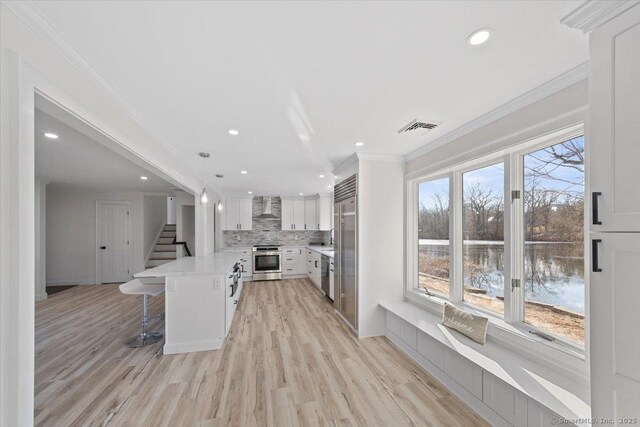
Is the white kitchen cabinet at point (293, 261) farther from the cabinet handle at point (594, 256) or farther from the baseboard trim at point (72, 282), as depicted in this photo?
the cabinet handle at point (594, 256)

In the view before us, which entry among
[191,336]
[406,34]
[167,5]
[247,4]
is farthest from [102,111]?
[191,336]

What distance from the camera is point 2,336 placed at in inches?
40.3

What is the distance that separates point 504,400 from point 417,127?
225cm

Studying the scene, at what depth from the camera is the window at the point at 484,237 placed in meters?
2.41

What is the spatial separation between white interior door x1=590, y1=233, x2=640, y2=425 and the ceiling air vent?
1.54m

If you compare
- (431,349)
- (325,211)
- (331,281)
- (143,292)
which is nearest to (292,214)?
(325,211)

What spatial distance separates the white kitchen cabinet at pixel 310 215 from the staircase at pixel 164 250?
388 centimetres

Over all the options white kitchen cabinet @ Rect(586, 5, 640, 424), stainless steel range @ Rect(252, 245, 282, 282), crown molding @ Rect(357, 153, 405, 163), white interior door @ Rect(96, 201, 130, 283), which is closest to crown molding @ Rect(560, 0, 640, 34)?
white kitchen cabinet @ Rect(586, 5, 640, 424)

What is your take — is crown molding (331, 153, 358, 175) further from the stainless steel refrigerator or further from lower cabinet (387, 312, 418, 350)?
lower cabinet (387, 312, 418, 350)

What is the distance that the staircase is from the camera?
706 centimetres

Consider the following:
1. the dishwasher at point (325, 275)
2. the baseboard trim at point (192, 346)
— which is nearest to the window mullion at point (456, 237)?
the dishwasher at point (325, 275)

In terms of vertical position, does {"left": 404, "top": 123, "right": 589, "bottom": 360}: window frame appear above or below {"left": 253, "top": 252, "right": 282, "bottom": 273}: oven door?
above

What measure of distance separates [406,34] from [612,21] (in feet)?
2.73

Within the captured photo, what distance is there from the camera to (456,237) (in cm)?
291
